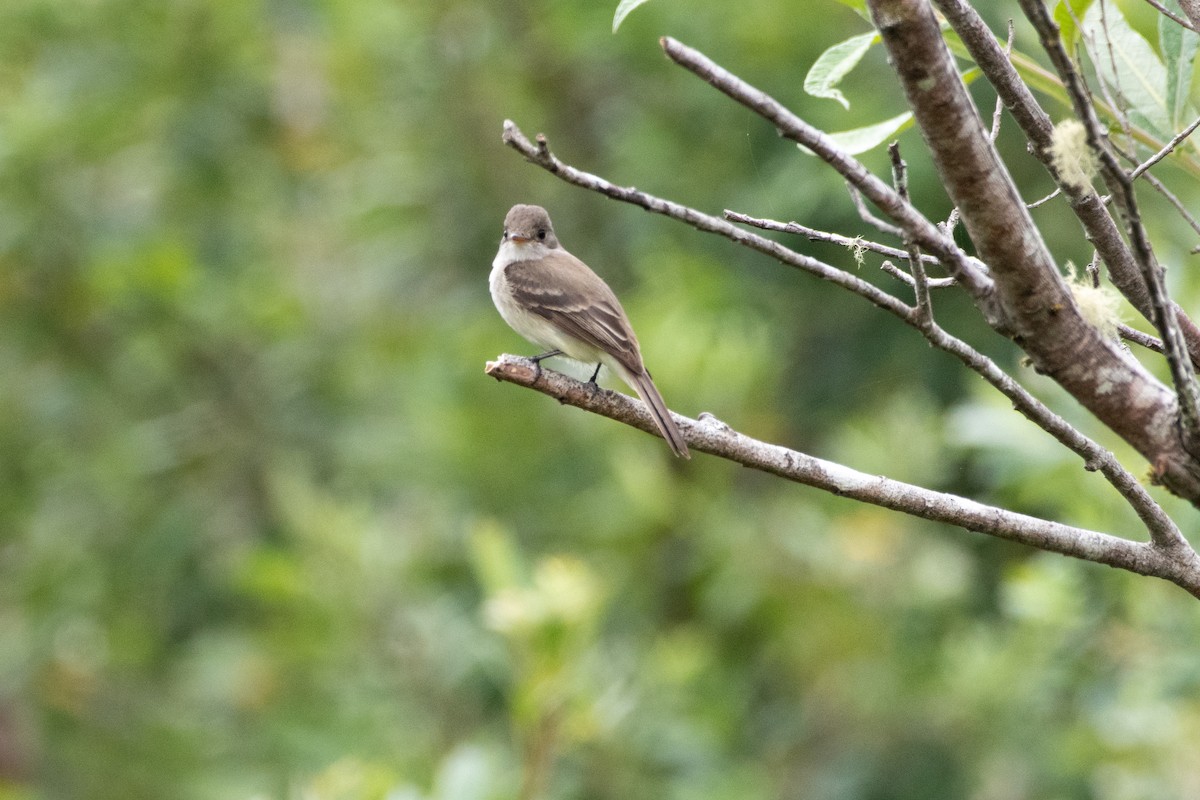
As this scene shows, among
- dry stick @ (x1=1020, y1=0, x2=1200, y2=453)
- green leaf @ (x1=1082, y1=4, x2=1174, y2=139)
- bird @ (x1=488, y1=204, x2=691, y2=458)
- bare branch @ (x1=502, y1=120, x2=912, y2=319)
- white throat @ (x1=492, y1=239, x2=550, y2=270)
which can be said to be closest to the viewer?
dry stick @ (x1=1020, y1=0, x2=1200, y2=453)

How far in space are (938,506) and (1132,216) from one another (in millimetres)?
548

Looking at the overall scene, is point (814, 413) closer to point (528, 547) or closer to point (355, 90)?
point (528, 547)

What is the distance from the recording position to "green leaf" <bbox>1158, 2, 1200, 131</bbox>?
1.87 meters

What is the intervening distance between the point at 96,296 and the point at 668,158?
2.62 meters

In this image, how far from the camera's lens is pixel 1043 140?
1554 millimetres

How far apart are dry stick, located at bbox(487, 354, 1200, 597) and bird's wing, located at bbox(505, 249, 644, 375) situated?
162 centimetres

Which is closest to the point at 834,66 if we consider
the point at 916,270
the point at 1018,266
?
the point at 916,270

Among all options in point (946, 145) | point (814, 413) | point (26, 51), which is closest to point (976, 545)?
point (814, 413)

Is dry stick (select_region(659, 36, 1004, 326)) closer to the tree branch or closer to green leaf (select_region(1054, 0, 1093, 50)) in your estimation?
the tree branch

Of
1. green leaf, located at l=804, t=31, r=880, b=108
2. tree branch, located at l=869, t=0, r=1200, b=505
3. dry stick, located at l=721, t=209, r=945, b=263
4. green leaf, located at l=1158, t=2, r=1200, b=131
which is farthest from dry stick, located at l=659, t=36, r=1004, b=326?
green leaf, located at l=1158, t=2, r=1200, b=131

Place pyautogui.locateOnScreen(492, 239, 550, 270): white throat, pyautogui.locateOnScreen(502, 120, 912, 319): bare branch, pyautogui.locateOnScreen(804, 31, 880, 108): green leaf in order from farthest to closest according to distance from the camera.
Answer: pyautogui.locateOnScreen(492, 239, 550, 270): white throat
pyautogui.locateOnScreen(804, 31, 880, 108): green leaf
pyautogui.locateOnScreen(502, 120, 912, 319): bare branch

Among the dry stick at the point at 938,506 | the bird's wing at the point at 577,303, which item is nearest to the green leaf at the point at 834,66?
the dry stick at the point at 938,506

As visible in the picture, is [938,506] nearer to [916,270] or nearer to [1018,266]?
[916,270]

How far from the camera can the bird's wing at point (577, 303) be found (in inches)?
147
